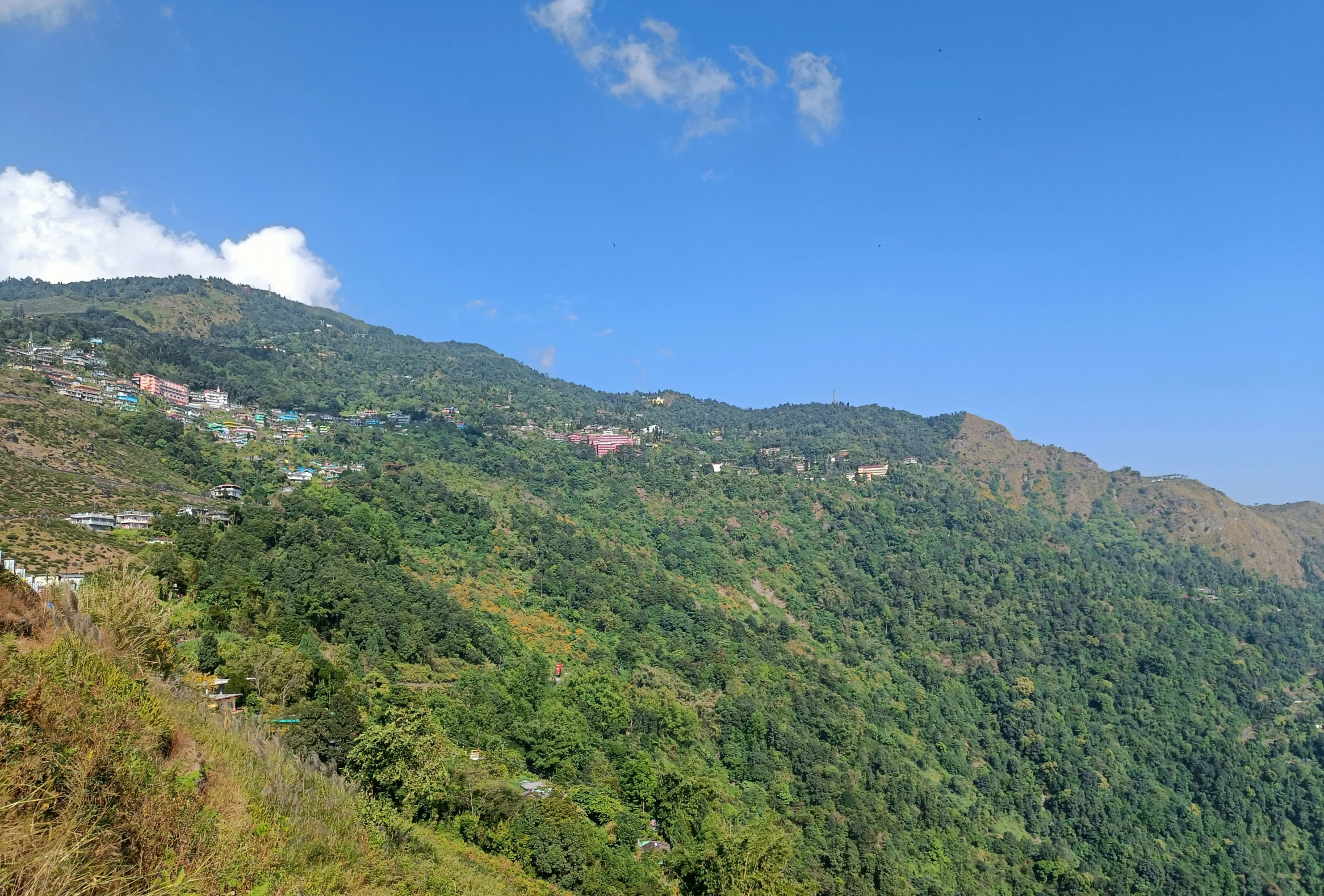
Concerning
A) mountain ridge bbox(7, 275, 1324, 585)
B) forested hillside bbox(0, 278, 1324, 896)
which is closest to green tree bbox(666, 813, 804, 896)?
forested hillside bbox(0, 278, 1324, 896)

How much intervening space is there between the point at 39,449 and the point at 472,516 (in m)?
25.8

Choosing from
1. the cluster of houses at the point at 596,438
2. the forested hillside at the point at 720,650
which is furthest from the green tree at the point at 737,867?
the cluster of houses at the point at 596,438

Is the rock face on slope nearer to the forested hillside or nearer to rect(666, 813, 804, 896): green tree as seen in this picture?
the forested hillside

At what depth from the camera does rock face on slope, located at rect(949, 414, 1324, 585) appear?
10625 centimetres

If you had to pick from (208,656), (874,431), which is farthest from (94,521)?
(874,431)

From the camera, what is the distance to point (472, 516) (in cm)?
5556

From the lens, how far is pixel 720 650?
162ft

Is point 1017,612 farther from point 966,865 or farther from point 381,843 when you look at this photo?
point 381,843

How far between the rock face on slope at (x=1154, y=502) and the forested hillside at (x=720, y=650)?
4.14 m

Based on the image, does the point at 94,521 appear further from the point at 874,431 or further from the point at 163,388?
the point at 874,431

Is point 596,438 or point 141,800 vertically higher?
point 596,438

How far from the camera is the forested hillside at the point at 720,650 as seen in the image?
24047 millimetres

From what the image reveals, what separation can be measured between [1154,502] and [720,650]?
4035 inches

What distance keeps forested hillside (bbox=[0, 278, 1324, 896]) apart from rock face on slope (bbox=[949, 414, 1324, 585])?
4.14 meters
